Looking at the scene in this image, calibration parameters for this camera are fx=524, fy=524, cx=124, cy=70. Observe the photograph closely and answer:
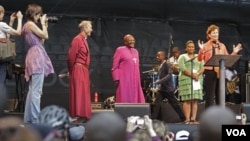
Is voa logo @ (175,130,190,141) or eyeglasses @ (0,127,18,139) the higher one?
eyeglasses @ (0,127,18,139)

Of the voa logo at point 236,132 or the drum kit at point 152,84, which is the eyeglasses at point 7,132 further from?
the drum kit at point 152,84

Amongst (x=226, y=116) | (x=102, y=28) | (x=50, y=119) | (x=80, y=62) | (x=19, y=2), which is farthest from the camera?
(x=102, y=28)

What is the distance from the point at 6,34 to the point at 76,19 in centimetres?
414

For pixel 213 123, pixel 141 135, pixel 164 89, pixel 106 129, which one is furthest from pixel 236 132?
pixel 164 89

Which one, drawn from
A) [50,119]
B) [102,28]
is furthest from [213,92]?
[50,119]

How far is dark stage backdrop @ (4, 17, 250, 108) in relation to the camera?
32.2ft

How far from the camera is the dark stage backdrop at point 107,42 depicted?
32.2 ft

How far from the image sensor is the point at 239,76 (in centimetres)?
1062

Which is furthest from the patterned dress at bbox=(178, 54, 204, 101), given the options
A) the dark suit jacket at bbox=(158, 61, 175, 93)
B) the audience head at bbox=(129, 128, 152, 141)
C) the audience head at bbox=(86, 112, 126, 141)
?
the audience head at bbox=(86, 112, 126, 141)

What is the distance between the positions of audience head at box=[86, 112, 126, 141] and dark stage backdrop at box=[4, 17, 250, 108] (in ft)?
24.3

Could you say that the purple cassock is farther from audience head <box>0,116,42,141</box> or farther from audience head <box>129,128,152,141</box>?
audience head <box>0,116,42,141</box>

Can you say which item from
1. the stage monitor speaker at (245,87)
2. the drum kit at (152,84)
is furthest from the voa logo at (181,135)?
the stage monitor speaker at (245,87)

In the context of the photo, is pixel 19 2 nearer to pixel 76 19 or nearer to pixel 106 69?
pixel 76 19

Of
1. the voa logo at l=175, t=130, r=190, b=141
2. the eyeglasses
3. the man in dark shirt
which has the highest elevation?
the man in dark shirt
